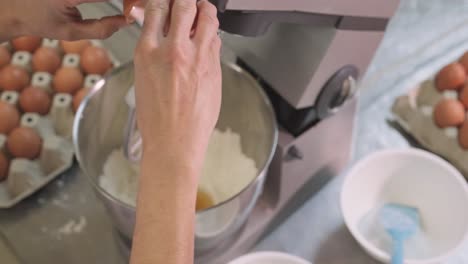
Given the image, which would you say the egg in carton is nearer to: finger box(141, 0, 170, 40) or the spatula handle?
the spatula handle

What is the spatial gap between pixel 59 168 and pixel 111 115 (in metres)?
0.12

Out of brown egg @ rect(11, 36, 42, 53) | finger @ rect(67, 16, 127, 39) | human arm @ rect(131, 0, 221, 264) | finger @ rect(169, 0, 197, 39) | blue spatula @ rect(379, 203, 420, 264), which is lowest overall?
brown egg @ rect(11, 36, 42, 53)

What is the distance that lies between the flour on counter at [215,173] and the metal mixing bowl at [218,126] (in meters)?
0.01

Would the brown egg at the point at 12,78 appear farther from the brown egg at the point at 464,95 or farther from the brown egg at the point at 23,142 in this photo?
the brown egg at the point at 464,95

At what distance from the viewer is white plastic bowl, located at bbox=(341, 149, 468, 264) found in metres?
0.74

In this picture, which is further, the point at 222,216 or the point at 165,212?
the point at 222,216

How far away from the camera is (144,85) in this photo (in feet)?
1.33

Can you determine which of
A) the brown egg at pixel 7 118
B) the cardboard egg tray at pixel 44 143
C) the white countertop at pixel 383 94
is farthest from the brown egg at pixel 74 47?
the white countertop at pixel 383 94

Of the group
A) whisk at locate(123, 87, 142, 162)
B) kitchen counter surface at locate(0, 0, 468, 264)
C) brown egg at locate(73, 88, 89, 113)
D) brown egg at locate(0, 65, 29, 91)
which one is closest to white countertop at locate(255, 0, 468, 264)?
kitchen counter surface at locate(0, 0, 468, 264)

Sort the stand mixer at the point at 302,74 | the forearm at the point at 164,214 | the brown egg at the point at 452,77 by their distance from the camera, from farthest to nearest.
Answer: the brown egg at the point at 452,77 < the stand mixer at the point at 302,74 < the forearm at the point at 164,214

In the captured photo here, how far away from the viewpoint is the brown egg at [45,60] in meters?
0.88

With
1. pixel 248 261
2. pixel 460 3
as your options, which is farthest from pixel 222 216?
pixel 460 3

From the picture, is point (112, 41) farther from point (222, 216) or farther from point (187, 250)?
point (187, 250)

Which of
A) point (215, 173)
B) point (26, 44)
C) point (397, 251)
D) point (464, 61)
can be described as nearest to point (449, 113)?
point (464, 61)
